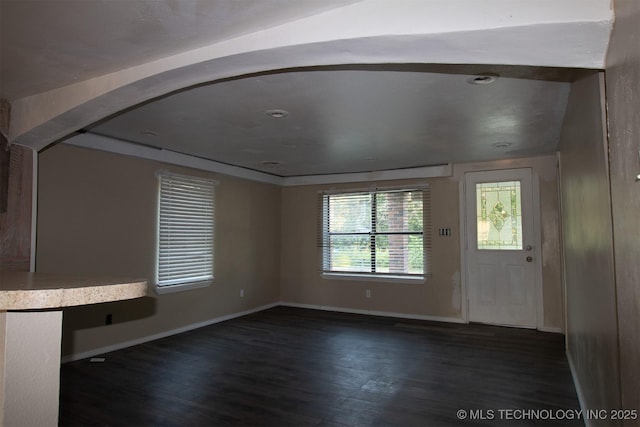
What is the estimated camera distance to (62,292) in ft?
3.06

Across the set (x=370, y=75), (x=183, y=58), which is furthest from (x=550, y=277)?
(x=183, y=58)

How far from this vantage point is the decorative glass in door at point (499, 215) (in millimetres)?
5172

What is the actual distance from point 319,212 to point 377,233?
3.63 feet

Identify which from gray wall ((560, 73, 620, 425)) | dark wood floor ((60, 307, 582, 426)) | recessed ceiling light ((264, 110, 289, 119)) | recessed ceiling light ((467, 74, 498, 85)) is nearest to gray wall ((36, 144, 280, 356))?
dark wood floor ((60, 307, 582, 426))

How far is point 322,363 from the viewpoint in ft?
12.4

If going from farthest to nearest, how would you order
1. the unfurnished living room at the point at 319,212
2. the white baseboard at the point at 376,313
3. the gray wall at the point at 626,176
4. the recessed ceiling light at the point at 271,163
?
the white baseboard at the point at 376,313, the recessed ceiling light at the point at 271,163, the unfurnished living room at the point at 319,212, the gray wall at the point at 626,176

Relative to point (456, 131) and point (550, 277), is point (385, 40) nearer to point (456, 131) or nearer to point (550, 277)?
point (456, 131)

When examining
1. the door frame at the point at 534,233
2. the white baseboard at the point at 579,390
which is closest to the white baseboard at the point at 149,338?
the door frame at the point at 534,233

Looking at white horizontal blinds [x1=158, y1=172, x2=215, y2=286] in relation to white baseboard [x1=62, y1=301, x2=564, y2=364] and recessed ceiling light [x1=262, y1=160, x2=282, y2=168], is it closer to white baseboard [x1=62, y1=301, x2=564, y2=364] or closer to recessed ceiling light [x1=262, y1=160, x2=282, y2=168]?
white baseboard [x1=62, y1=301, x2=564, y2=364]

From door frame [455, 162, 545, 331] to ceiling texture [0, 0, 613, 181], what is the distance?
80 centimetres

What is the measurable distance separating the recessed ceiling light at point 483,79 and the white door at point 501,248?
3.05m

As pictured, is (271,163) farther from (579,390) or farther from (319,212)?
(579,390)

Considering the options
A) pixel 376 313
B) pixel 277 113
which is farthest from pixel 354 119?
pixel 376 313

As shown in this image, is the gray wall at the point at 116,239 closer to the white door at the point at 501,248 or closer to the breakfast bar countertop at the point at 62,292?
the breakfast bar countertop at the point at 62,292
